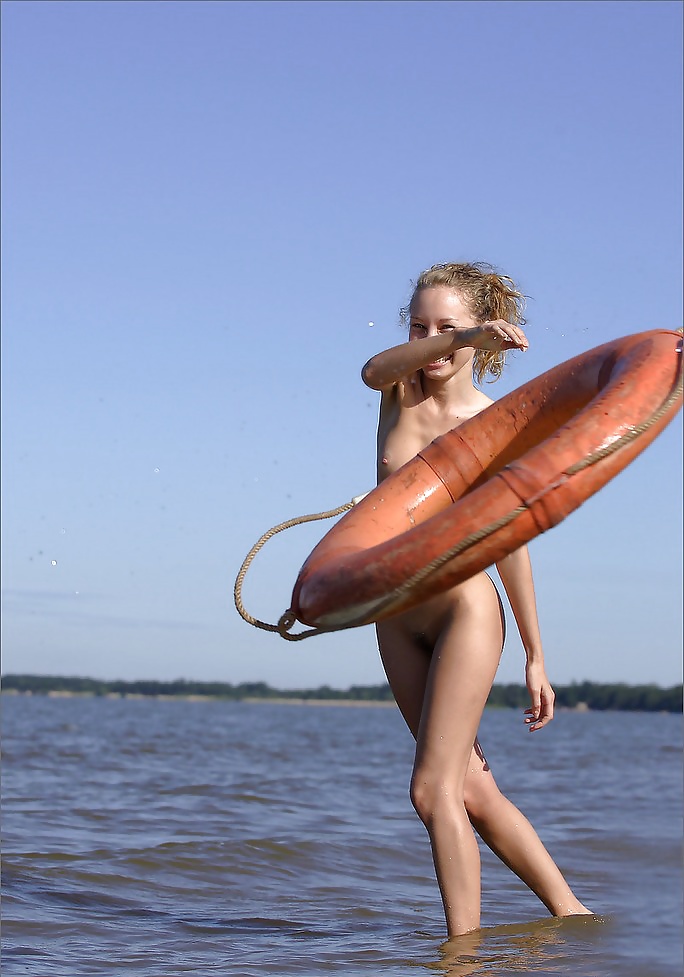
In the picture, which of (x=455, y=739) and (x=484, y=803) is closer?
(x=455, y=739)

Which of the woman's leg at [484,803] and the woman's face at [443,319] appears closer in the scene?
the woman's leg at [484,803]

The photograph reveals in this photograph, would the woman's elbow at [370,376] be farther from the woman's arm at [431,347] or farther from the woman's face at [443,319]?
the woman's face at [443,319]

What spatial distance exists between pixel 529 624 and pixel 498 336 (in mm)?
971

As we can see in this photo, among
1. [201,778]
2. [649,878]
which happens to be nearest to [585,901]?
[649,878]

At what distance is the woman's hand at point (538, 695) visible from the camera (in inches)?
147

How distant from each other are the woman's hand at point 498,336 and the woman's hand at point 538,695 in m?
1.05

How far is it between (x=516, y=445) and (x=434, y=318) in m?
0.55

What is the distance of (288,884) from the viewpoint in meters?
5.29

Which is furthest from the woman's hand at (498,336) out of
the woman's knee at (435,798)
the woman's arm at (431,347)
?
the woman's knee at (435,798)

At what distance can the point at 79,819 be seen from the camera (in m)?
7.03

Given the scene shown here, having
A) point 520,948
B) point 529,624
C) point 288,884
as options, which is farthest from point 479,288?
point 288,884

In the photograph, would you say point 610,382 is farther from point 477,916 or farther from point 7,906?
point 7,906

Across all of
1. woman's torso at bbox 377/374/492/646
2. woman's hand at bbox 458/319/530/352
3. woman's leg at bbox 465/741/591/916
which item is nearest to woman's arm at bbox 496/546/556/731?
woman's leg at bbox 465/741/591/916

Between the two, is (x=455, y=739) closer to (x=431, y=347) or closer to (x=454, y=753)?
(x=454, y=753)
